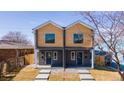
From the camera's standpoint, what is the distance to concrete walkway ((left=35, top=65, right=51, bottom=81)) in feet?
12.5

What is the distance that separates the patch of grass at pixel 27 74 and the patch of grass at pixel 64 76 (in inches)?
7.6

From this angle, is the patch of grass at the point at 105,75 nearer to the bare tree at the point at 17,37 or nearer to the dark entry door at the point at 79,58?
the dark entry door at the point at 79,58

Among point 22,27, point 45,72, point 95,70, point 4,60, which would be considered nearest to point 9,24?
point 22,27

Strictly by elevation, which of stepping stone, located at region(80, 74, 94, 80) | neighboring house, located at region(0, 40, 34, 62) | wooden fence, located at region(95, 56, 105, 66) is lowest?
stepping stone, located at region(80, 74, 94, 80)

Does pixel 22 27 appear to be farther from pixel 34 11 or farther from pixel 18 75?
pixel 18 75

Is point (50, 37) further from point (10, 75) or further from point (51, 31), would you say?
point (10, 75)

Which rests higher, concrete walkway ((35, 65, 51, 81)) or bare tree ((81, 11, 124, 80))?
bare tree ((81, 11, 124, 80))

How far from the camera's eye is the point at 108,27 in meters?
3.79

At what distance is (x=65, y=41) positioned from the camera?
3758mm

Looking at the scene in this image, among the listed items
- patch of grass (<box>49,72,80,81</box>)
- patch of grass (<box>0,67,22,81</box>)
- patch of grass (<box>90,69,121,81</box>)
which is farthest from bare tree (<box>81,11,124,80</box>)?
patch of grass (<box>0,67,22,81</box>)

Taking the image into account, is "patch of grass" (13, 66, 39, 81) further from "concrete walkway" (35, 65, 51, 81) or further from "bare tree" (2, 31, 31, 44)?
"bare tree" (2, 31, 31, 44)

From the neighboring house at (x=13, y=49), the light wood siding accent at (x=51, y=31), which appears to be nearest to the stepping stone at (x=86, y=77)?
the light wood siding accent at (x=51, y=31)

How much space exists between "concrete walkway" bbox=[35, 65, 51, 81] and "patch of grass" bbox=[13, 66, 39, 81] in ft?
0.14

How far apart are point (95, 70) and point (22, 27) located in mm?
974
